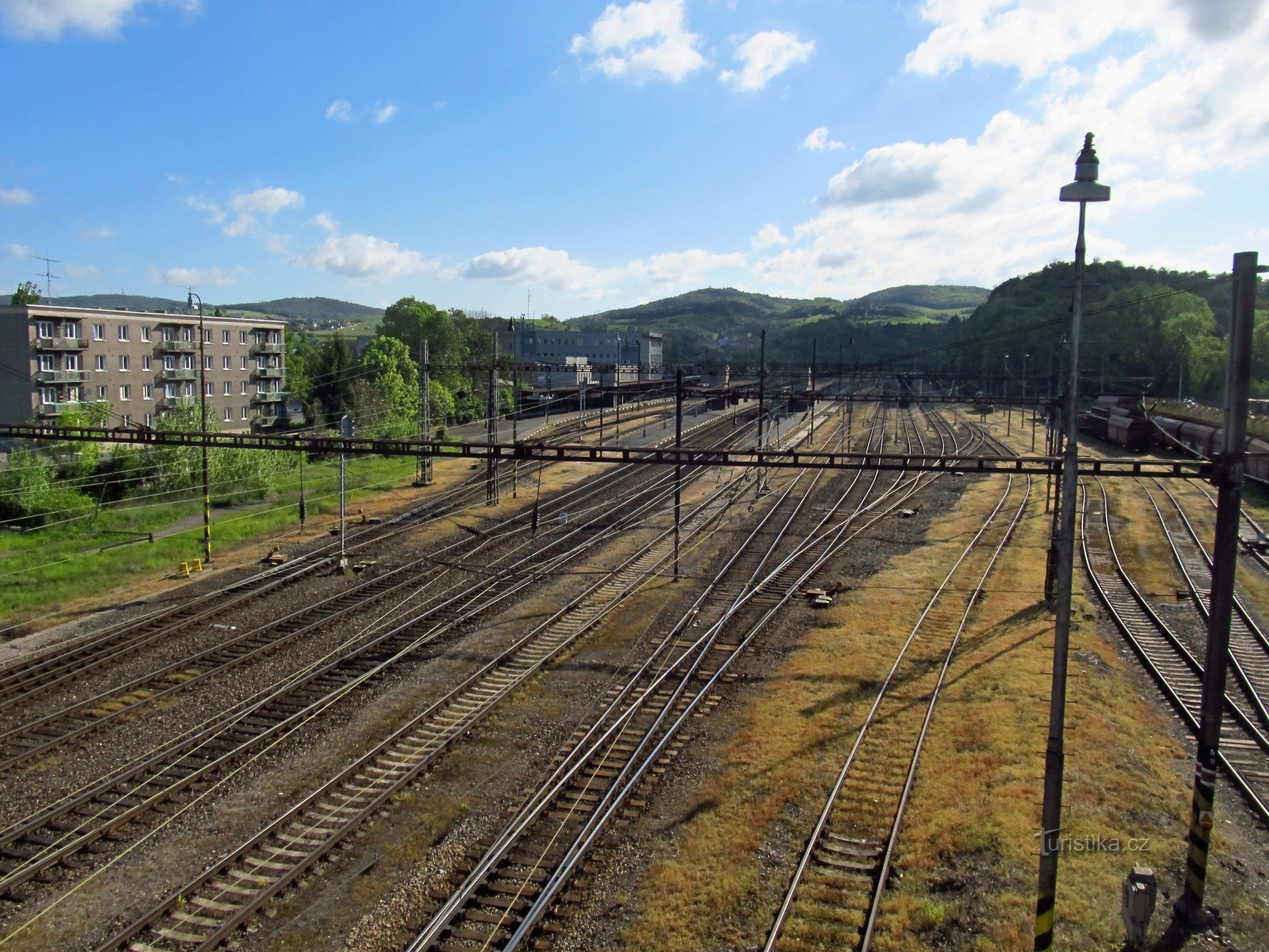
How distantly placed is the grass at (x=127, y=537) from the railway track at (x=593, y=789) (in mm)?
12693

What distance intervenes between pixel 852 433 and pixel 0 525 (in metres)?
41.7

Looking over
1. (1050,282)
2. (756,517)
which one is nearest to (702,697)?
(756,517)

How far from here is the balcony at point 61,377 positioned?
121ft

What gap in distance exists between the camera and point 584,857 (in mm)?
9188

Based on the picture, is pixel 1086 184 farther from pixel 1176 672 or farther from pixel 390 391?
pixel 390 391

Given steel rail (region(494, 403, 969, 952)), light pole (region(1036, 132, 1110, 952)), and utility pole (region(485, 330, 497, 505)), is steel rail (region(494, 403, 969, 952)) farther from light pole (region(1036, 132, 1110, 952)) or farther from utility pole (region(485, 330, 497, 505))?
utility pole (region(485, 330, 497, 505))

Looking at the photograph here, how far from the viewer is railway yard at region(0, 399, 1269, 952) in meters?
8.30

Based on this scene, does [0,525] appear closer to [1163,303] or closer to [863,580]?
[863,580]

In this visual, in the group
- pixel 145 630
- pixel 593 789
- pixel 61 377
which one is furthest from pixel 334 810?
pixel 61 377

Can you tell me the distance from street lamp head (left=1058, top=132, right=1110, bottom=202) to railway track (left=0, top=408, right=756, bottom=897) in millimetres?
11453

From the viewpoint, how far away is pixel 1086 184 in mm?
6152

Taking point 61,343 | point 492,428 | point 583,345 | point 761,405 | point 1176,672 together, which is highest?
point 583,345

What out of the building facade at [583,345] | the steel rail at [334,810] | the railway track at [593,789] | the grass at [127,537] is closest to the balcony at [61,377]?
the grass at [127,537]

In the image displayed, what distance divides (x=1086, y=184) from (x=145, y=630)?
57.0 ft
